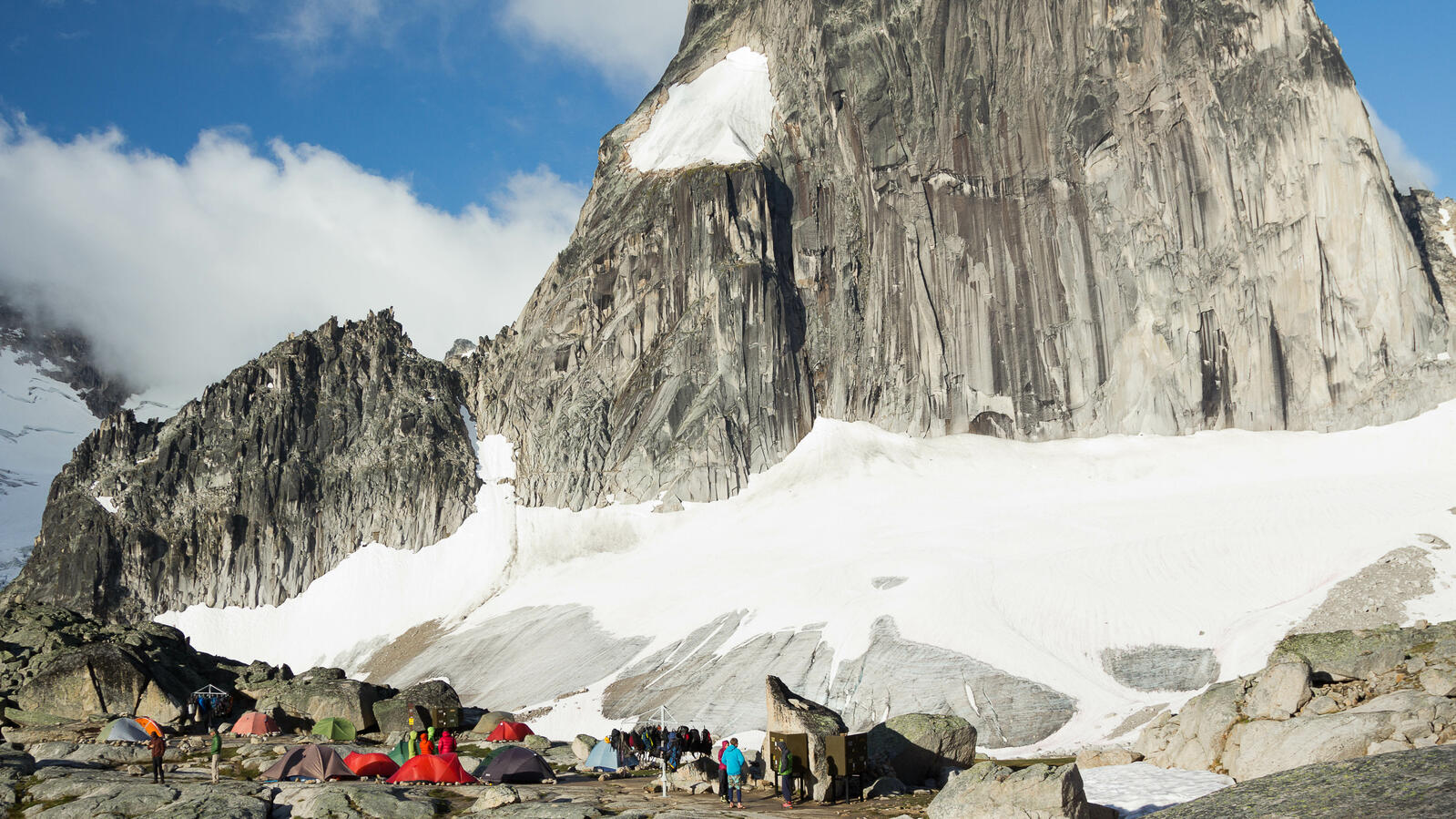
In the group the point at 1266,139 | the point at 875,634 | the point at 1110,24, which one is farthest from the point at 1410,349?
the point at 875,634

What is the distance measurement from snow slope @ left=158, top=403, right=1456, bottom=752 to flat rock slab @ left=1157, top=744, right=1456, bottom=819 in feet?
148

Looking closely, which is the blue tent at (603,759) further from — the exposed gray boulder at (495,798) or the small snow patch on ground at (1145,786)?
the small snow patch on ground at (1145,786)

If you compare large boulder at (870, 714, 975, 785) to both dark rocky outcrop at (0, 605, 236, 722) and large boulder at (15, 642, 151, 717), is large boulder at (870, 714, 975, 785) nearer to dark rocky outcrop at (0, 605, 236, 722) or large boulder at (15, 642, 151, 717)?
dark rocky outcrop at (0, 605, 236, 722)

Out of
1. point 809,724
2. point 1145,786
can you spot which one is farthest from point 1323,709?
point 809,724

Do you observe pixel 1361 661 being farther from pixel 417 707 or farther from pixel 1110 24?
pixel 1110 24

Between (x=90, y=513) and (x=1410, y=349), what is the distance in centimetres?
14834

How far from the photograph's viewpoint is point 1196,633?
208 feet

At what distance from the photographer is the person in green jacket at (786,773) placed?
89.6 feet

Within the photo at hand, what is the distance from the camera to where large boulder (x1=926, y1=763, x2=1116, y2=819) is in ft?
67.7

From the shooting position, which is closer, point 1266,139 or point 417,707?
point 417,707

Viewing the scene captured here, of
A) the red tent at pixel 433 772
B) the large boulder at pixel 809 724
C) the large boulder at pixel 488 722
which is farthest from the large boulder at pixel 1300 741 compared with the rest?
the large boulder at pixel 488 722

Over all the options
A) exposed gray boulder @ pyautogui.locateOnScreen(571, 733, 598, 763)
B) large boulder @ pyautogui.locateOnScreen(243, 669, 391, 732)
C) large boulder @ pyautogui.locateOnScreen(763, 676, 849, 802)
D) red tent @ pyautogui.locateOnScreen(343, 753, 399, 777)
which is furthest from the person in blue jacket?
large boulder @ pyautogui.locateOnScreen(243, 669, 391, 732)

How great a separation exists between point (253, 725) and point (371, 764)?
17.2m

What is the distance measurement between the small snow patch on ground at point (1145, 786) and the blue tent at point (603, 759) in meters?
16.8
